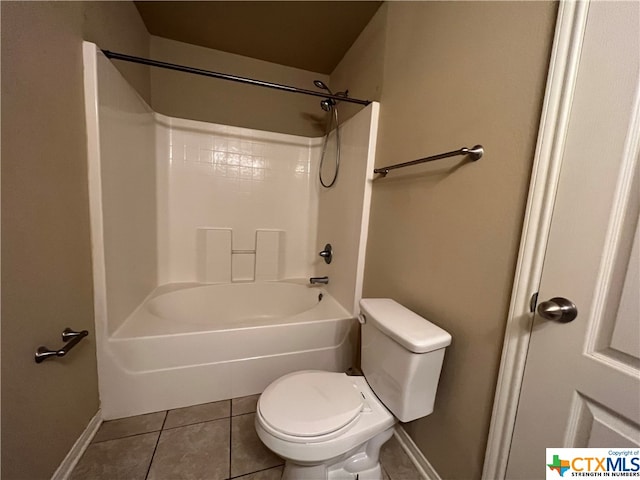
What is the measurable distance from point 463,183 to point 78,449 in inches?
74.2

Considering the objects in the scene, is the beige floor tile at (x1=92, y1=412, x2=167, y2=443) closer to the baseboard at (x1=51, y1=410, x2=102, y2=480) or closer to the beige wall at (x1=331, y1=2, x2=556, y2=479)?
the baseboard at (x1=51, y1=410, x2=102, y2=480)

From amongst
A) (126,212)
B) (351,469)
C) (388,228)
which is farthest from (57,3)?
(351,469)

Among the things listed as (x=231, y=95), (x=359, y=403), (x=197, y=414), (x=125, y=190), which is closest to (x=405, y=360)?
(x=359, y=403)

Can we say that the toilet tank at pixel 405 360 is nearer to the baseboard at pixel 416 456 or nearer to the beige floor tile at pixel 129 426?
the baseboard at pixel 416 456

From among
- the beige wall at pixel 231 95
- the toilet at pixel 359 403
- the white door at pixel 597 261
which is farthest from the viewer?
the beige wall at pixel 231 95

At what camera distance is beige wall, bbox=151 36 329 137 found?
1.94 m

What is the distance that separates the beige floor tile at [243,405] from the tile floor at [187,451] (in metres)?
0.01

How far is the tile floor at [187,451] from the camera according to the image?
104 cm

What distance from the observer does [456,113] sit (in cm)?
96

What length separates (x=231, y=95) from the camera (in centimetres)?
211

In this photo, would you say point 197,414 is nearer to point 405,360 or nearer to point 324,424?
point 324,424

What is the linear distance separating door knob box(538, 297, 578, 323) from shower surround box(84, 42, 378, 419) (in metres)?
0.98

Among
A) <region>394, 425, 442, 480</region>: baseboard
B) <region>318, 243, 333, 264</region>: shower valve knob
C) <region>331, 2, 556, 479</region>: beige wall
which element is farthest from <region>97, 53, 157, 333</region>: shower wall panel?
<region>394, 425, 442, 480</region>: baseboard

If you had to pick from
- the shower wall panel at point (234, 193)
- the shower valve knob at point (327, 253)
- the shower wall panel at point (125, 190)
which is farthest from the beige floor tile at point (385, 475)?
the shower wall panel at point (234, 193)
